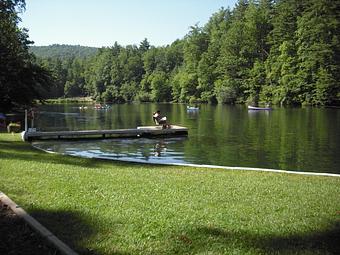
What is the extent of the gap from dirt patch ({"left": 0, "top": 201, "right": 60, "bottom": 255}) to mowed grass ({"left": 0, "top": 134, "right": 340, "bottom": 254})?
1.08ft

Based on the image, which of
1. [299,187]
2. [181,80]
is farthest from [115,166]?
[181,80]

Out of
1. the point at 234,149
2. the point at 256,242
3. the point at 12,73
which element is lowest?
the point at 234,149

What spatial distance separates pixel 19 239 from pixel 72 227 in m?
0.82

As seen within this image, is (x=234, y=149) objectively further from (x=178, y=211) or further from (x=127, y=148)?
(x=178, y=211)

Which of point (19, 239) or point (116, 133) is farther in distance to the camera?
point (116, 133)

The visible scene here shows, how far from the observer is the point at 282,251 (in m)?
5.57

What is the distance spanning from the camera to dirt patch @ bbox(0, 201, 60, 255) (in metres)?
5.48

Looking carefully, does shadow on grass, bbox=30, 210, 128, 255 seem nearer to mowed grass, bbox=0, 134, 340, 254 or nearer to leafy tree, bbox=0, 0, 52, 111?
mowed grass, bbox=0, 134, 340, 254

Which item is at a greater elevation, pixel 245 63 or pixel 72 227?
pixel 245 63

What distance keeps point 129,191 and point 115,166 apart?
18.1 ft

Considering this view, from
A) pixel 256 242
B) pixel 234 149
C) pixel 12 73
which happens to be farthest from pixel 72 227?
pixel 12 73

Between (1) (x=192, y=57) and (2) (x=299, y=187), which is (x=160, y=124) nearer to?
(2) (x=299, y=187)

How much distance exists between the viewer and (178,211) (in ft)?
24.3

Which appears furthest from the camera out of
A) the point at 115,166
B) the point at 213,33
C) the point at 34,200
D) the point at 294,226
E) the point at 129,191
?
the point at 213,33
